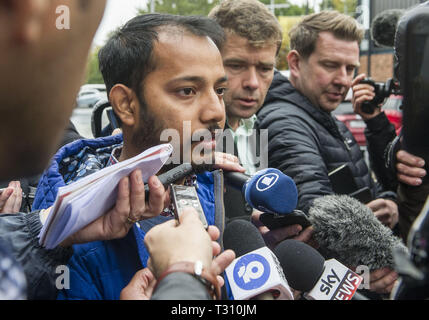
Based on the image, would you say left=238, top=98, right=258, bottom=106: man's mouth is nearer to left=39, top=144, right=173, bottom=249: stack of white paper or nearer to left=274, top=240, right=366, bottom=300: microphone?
left=274, top=240, right=366, bottom=300: microphone

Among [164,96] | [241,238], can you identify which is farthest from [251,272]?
[164,96]

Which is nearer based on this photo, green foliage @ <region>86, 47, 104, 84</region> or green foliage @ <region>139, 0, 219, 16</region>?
green foliage @ <region>86, 47, 104, 84</region>

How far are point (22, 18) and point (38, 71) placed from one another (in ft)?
0.28

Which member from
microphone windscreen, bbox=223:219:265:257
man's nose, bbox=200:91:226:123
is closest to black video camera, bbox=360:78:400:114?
man's nose, bbox=200:91:226:123

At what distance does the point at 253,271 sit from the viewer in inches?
49.7

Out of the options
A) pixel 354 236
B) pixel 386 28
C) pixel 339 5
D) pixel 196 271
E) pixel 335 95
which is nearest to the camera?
pixel 196 271

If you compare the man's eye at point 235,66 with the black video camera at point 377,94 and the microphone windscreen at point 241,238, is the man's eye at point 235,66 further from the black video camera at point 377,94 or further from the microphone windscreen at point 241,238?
the microphone windscreen at point 241,238

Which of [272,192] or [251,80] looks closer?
[272,192]

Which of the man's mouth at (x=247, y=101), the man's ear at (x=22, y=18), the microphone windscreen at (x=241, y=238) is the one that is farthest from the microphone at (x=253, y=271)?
the man's mouth at (x=247, y=101)

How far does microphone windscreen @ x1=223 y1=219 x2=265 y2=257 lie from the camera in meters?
1.37

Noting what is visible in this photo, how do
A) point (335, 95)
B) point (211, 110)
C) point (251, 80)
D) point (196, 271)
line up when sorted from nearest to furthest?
point (196, 271), point (211, 110), point (251, 80), point (335, 95)

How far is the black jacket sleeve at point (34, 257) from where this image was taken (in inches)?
46.8

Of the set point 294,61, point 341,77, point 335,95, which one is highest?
point 294,61

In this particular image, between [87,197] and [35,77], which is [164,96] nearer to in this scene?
[87,197]
